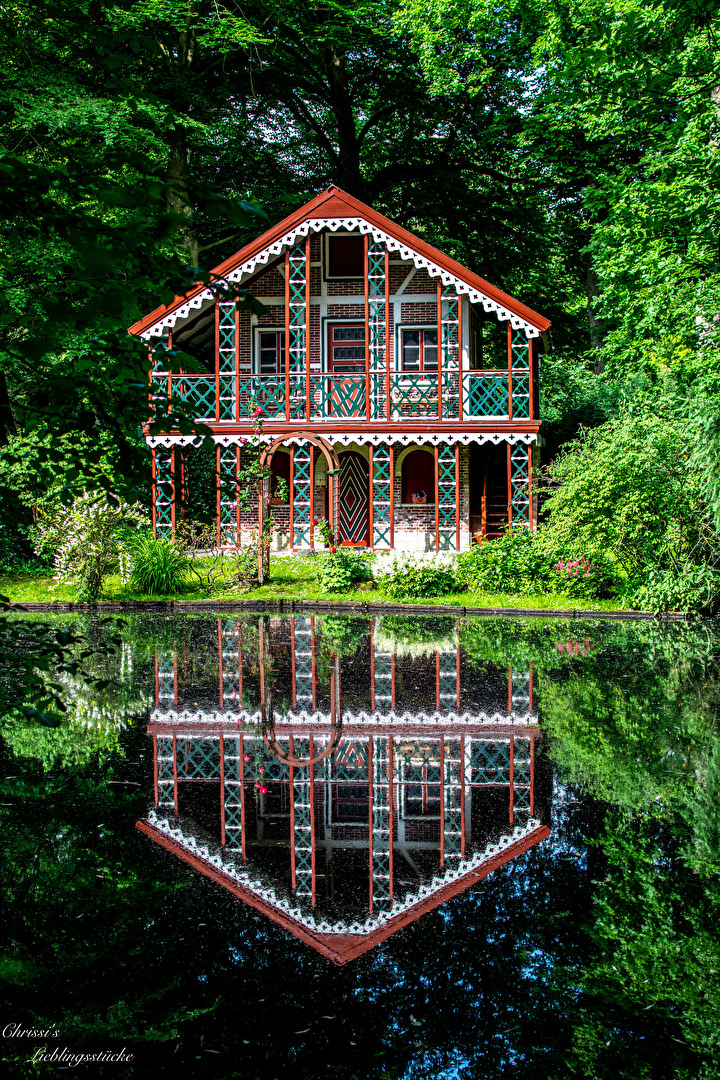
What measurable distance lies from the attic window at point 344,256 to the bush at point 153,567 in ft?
34.5

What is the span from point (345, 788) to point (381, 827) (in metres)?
0.74

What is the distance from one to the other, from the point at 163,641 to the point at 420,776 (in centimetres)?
684

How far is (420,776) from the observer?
650cm

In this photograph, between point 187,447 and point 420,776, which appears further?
point 420,776

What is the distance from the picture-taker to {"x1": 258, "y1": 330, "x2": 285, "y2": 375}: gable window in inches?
971

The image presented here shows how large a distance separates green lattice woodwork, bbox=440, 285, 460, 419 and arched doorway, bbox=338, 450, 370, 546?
327 centimetres

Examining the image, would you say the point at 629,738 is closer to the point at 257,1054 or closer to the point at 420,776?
the point at 420,776

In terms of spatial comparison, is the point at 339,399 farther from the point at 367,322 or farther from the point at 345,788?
the point at 345,788

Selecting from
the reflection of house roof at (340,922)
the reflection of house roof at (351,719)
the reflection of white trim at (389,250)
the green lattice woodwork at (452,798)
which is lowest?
the reflection of house roof at (340,922)

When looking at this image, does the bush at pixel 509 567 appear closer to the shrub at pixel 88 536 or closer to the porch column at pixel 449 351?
the porch column at pixel 449 351

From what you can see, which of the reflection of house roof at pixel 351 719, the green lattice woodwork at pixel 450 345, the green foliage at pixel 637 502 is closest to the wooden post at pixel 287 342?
the green lattice woodwork at pixel 450 345

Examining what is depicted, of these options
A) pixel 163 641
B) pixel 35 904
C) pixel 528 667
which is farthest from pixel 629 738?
pixel 163 641

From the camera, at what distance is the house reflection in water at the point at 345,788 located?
187 inches

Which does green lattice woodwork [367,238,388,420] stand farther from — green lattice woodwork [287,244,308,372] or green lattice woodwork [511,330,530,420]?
green lattice woodwork [511,330,530,420]
